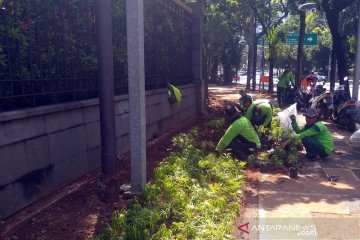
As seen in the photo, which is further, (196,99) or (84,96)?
(196,99)

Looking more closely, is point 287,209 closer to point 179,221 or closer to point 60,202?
point 179,221

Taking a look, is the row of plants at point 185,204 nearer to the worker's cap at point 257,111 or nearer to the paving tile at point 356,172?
the paving tile at point 356,172

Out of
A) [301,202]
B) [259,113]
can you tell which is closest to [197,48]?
[259,113]

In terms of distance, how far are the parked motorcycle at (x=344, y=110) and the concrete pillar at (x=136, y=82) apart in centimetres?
707

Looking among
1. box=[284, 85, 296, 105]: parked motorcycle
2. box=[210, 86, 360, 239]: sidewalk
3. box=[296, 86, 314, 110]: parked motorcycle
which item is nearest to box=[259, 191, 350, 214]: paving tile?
box=[210, 86, 360, 239]: sidewalk

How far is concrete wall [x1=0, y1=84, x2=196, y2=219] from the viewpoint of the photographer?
396 centimetres

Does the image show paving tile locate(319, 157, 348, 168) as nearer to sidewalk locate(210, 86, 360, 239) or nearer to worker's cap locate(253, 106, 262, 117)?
sidewalk locate(210, 86, 360, 239)

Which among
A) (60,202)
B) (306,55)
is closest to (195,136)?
(60,202)

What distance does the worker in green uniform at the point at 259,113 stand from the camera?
25.9ft

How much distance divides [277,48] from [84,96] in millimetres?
20891

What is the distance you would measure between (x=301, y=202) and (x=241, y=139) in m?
2.02

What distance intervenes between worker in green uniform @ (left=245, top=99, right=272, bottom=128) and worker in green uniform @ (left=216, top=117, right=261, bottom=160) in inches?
43.0

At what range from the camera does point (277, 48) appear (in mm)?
24891

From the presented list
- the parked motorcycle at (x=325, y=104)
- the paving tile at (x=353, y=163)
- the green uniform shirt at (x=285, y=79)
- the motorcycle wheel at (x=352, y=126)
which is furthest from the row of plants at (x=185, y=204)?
the green uniform shirt at (x=285, y=79)
